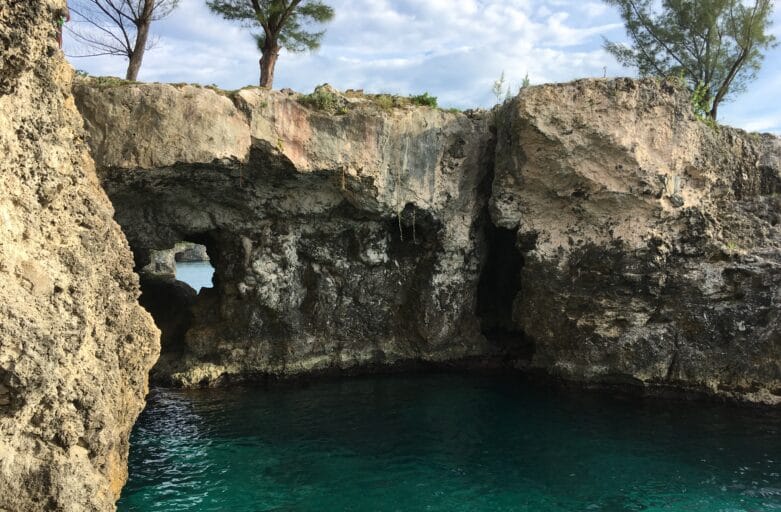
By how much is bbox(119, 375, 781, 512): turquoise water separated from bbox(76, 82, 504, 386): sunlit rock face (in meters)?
1.89

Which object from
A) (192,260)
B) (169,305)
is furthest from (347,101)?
(192,260)

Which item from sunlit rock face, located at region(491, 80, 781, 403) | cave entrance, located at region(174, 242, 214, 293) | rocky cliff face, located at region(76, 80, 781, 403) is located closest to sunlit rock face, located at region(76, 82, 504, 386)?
rocky cliff face, located at region(76, 80, 781, 403)

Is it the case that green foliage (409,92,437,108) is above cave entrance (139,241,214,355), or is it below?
above

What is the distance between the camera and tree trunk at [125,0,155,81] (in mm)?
17047

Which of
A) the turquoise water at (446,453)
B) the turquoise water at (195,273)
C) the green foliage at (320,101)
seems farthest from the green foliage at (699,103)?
the turquoise water at (195,273)

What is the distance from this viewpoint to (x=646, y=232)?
13250 millimetres

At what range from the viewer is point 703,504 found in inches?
331

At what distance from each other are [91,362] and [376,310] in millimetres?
10171

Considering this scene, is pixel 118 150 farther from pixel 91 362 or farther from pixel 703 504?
pixel 703 504

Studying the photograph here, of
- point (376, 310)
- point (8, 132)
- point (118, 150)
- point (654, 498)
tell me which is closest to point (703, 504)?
point (654, 498)

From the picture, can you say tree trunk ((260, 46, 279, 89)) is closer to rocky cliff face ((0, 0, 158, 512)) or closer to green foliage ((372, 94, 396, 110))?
green foliage ((372, 94, 396, 110))

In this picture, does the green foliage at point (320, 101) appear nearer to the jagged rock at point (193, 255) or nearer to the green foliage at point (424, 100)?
the green foliage at point (424, 100)

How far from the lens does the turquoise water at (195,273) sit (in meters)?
44.2

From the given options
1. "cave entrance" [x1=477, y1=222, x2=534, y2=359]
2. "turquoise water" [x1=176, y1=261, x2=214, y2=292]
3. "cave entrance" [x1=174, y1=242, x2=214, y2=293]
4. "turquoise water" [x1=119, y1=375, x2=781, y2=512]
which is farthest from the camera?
"cave entrance" [x1=174, y1=242, x2=214, y2=293]
